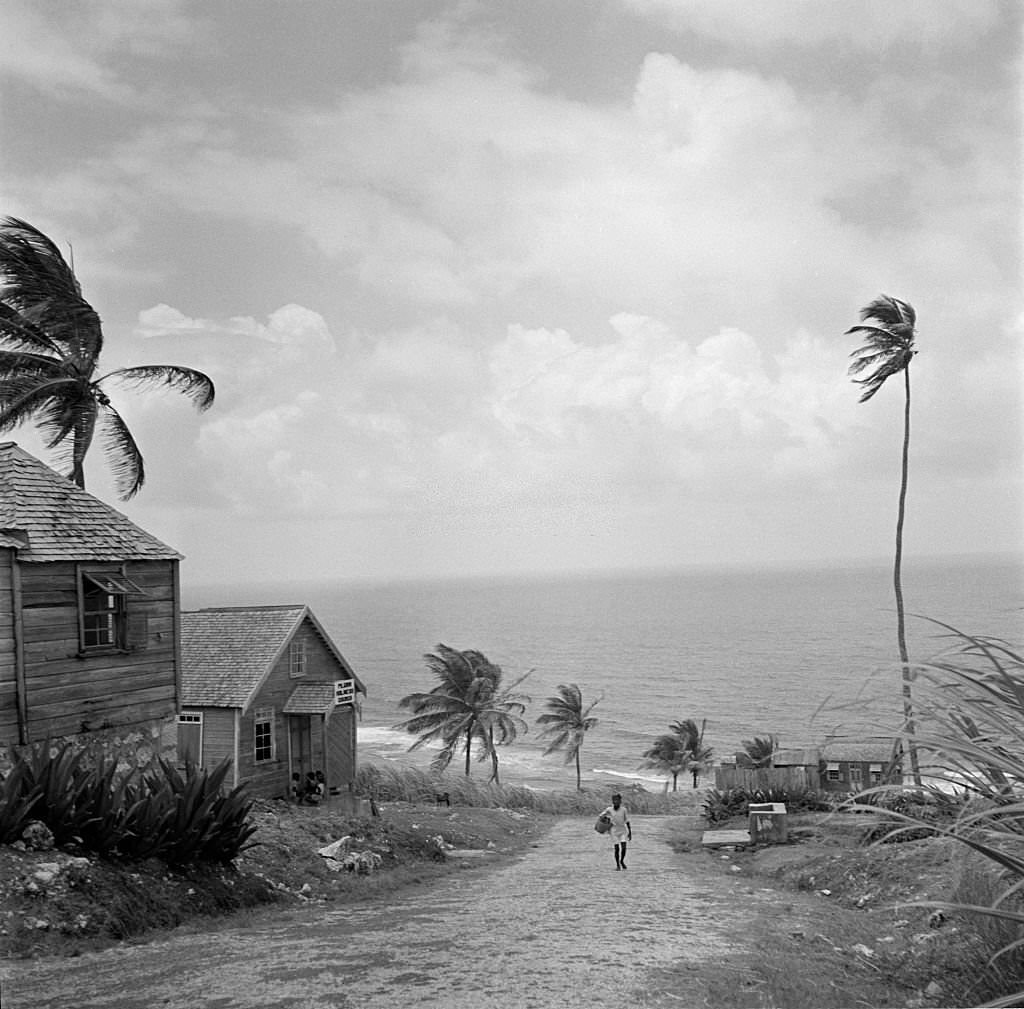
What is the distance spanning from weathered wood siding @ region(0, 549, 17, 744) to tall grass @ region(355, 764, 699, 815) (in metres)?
16.1

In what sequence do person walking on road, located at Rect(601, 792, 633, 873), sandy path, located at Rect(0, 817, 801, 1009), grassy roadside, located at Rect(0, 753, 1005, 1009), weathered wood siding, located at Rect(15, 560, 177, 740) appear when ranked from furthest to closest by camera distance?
1. person walking on road, located at Rect(601, 792, 633, 873)
2. weathered wood siding, located at Rect(15, 560, 177, 740)
3. grassy roadside, located at Rect(0, 753, 1005, 1009)
4. sandy path, located at Rect(0, 817, 801, 1009)

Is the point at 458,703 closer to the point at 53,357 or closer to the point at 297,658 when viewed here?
the point at 297,658

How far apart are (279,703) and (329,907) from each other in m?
13.9

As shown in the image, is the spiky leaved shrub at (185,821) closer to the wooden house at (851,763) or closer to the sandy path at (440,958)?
the sandy path at (440,958)

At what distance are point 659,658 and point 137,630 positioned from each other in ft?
329

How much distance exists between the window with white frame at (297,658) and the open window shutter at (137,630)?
9453 mm

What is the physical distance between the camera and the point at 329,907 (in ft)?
34.7

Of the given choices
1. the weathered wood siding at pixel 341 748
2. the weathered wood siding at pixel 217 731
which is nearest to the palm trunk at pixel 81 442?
the weathered wood siding at pixel 217 731

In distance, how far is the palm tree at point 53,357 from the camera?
1908 cm

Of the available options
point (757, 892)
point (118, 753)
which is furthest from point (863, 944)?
point (118, 753)

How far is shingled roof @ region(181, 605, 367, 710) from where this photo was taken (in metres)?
22.8

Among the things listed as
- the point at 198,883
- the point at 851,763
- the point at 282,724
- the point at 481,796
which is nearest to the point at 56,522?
the point at 198,883

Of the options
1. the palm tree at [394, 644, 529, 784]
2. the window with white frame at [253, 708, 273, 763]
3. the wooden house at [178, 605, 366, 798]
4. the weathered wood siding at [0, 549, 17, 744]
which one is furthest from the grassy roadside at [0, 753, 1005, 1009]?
the palm tree at [394, 644, 529, 784]

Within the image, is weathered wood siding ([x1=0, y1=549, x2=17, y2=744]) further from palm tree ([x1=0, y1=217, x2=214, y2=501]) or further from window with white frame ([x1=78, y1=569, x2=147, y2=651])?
palm tree ([x1=0, y1=217, x2=214, y2=501])
